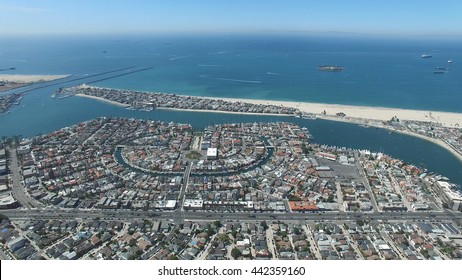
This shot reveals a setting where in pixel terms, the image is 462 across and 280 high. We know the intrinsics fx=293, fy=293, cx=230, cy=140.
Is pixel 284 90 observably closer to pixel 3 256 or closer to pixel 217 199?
pixel 217 199

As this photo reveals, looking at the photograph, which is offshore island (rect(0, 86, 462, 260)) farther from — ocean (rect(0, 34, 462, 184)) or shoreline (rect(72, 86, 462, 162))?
shoreline (rect(72, 86, 462, 162))

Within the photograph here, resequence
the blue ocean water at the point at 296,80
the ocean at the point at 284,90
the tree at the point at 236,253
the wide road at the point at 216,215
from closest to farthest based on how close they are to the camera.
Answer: the tree at the point at 236,253
the wide road at the point at 216,215
the ocean at the point at 284,90
the blue ocean water at the point at 296,80

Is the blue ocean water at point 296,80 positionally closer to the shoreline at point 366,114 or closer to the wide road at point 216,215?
the shoreline at point 366,114

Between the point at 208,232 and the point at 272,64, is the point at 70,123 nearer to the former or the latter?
the point at 208,232

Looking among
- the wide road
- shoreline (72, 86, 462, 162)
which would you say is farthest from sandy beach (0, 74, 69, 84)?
the wide road

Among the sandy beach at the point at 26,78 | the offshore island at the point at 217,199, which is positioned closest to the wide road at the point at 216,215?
the offshore island at the point at 217,199

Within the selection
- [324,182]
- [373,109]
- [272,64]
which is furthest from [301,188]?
[272,64]
